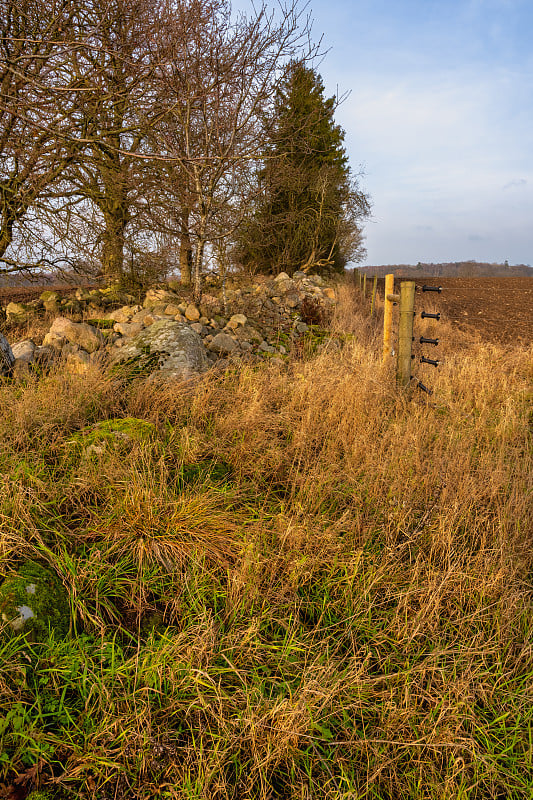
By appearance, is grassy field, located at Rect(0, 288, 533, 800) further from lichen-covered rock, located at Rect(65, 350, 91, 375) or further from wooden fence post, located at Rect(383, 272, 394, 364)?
wooden fence post, located at Rect(383, 272, 394, 364)

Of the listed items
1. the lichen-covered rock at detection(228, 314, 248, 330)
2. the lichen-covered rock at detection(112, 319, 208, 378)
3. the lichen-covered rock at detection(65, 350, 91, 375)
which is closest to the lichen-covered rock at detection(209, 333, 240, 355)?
the lichen-covered rock at detection(112, 319, 208, 378)

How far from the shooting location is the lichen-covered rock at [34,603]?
189 cm

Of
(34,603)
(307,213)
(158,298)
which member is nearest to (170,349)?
(158,298)

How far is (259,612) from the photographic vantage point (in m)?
2.18

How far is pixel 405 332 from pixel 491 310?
11.8 m

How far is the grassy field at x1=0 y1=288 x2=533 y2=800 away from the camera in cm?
163

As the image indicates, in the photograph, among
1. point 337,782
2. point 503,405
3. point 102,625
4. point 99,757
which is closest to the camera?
point 99,757

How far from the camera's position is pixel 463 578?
2393mm

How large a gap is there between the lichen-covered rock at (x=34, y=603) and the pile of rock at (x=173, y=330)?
120 inches

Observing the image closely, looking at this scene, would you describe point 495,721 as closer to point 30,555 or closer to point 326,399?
point 30,555

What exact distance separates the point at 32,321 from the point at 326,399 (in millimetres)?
4800

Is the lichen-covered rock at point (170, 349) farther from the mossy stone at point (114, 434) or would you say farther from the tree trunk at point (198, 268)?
the tree trunk at point (198, 268)

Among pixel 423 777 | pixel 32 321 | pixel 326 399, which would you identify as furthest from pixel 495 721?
pixel 32 321

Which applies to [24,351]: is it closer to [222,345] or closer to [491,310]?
[222,345]
